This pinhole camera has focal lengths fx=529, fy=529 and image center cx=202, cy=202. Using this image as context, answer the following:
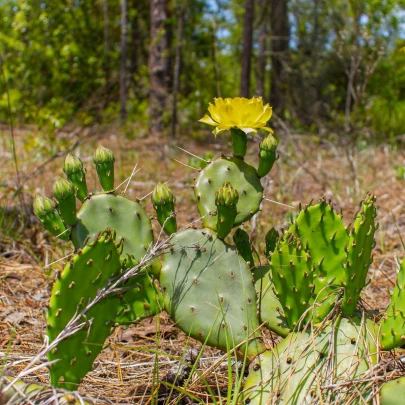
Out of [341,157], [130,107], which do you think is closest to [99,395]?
[341,157]

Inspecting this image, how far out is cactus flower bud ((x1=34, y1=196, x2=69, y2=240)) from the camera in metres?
1.25

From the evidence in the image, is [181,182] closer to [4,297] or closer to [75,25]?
[4,297]

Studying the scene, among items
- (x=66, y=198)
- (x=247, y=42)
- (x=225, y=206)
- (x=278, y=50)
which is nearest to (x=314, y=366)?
(x=225, y=206)

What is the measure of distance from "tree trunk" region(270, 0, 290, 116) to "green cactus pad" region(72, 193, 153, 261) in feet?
18.8

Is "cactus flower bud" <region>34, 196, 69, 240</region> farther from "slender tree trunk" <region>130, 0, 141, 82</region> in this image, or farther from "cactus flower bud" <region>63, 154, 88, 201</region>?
"slender tree trunk" <region>130, 0, 141, 82</region>

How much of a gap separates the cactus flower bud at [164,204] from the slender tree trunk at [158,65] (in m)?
4.64

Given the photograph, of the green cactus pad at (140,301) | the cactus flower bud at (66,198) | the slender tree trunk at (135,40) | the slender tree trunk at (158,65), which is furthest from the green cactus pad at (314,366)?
the slender tree trunk at (135,40)

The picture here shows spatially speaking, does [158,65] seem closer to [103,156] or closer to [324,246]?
[103,156]

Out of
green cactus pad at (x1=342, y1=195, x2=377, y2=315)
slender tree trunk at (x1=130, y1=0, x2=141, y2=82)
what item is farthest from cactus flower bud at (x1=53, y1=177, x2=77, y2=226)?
slender tree trunk at (x1=130, y1=0, x2=141, y2=82)

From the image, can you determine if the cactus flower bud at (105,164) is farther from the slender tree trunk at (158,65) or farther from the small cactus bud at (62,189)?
the slender tree trunk at (158,65)

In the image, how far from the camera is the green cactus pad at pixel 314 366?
106 centimetres

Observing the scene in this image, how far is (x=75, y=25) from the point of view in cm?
933

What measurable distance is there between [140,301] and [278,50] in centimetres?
647

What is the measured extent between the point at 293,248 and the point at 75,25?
358 inches
